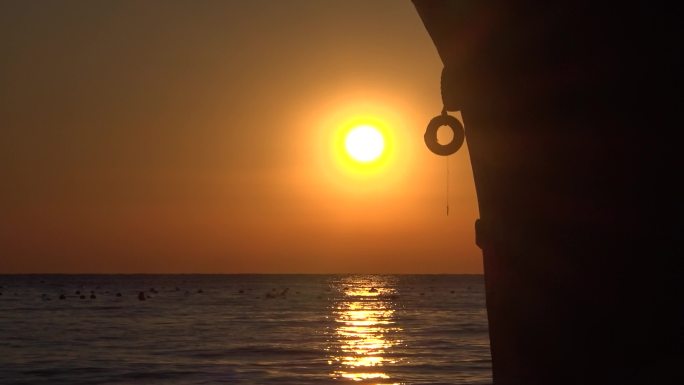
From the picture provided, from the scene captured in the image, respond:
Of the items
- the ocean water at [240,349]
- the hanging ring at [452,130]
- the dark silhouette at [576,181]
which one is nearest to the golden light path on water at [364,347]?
the ocean water at [240,349]

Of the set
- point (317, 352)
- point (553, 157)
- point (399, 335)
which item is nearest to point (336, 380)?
point (317, 352)

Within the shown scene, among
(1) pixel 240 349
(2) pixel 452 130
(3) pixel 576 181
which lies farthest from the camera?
(1) pixel 240 349

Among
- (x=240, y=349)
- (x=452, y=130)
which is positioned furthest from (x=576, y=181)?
(x=240, y=349)

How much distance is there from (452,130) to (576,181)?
1.05 metres

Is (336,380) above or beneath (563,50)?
above

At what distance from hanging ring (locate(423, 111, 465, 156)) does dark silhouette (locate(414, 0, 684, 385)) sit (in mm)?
163

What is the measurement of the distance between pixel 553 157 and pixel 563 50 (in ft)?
1.67

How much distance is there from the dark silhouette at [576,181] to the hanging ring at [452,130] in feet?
0.53

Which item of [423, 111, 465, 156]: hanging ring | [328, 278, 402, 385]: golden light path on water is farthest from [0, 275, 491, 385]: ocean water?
[423, 111, 465, 156]: hanging ring

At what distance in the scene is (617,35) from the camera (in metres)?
4.50

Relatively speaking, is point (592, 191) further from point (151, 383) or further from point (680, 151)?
point (151, 383)

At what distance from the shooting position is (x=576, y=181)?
15.5 feet

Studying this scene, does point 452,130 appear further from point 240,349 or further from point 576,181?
point 240,349

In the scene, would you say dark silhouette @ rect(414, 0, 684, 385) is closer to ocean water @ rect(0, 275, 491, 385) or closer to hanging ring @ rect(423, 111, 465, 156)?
hanging ring @ rect(423, 111, 465, 156)
